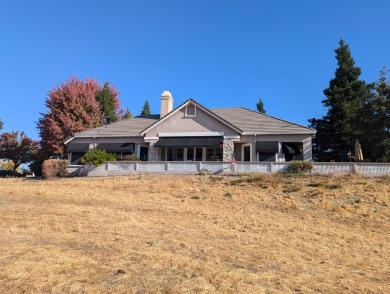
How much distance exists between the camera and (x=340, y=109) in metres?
37.5

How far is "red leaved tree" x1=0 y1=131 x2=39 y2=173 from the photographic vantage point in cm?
3803

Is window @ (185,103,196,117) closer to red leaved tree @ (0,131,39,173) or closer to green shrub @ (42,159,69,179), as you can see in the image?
green shrub @ (42,159,69,179)

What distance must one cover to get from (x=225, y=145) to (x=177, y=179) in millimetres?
8546

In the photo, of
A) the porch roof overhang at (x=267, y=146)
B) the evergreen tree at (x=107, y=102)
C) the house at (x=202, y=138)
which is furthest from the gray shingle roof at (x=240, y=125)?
the evergreen tree at (x=107, y=102)

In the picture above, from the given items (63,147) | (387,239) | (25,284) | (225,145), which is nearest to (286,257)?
(387,239)

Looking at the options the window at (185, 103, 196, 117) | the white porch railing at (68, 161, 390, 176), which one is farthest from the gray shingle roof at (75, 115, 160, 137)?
the white porch railing at (68, 161, 390, 176)

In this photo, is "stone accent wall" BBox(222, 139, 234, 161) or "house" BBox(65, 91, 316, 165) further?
"stone accent wall" BBox(222, 139, 234, 161)

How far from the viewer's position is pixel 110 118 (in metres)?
41.0

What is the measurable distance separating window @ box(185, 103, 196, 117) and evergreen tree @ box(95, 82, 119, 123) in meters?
15.6

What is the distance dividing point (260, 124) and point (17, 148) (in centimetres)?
2868

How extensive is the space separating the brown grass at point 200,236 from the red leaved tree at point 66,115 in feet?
56.7

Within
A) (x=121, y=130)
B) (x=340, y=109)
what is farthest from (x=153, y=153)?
(x=340, y=109)

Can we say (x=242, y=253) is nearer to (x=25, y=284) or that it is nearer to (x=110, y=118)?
(x=25, y=284)

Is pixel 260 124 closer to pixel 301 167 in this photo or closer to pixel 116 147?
pixel 301 167
